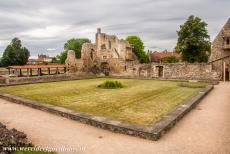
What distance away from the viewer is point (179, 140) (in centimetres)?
556

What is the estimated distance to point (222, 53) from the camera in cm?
2383

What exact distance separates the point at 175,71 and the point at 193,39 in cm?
537

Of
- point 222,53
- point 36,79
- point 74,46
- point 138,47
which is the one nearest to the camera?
point 36,79

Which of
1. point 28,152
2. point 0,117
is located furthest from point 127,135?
point 0,117

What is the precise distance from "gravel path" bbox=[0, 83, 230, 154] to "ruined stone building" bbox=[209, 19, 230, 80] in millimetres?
15884

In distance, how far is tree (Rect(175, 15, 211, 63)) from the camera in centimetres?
2625

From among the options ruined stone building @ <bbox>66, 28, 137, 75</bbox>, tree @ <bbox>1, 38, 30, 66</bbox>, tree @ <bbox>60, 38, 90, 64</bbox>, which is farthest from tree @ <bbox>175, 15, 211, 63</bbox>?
tree @ <bbox>1, 38, 30, 66</bbox>

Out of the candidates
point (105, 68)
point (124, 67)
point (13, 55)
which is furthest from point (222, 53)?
point (13, 55)

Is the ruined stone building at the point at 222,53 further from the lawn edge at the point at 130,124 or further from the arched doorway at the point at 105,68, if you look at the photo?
the lawn edge at the point at 130,124

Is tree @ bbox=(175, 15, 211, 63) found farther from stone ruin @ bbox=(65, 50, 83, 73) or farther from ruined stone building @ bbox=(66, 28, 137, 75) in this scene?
stone ruin @ bbox=(65, 50, 83, 73)

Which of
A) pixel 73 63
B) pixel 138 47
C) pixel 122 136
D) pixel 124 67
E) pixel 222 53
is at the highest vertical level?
pixel 138 47

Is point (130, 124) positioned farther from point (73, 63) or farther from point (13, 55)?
point (13, 55)

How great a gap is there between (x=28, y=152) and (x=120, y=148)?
6.54 feet

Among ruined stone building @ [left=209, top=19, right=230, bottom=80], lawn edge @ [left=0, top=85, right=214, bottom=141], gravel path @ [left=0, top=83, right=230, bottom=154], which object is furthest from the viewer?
ruined stone building @ [left=209, top=19, right=230, bottom=80]
